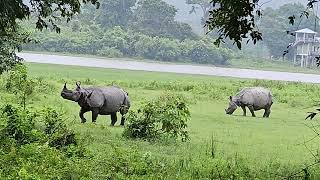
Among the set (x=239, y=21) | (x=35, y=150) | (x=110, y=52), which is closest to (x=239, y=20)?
(x=239, y=21)

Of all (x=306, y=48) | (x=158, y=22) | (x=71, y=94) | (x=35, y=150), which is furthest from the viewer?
(x=306, y=48)

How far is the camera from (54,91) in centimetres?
2389

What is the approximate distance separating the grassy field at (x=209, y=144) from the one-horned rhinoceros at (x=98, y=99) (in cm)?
42

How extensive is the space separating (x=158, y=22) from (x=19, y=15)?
5164 centimetres

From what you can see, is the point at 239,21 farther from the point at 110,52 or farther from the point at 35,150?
the point at 110,52

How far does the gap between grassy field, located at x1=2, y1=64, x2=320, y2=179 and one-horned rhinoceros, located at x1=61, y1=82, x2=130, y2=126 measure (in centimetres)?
42

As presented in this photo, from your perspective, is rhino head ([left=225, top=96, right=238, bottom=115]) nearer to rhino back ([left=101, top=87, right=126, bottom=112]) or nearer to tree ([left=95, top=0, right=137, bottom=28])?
rhino back ([left=101, top=87, right=126, bottom=112])

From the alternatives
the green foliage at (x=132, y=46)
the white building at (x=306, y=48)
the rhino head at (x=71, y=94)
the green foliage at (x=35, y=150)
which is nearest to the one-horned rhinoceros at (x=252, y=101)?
the rhino head at (x=71, y=94)

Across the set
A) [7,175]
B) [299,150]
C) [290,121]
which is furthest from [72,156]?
[290,121]

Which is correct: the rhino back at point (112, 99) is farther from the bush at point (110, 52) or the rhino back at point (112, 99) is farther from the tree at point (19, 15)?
the bush at point (110, 52)

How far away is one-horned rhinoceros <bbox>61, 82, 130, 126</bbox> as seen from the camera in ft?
52.5

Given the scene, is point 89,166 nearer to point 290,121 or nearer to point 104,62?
point 290,121

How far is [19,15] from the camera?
1054 cm

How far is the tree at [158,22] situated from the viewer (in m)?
60.5
